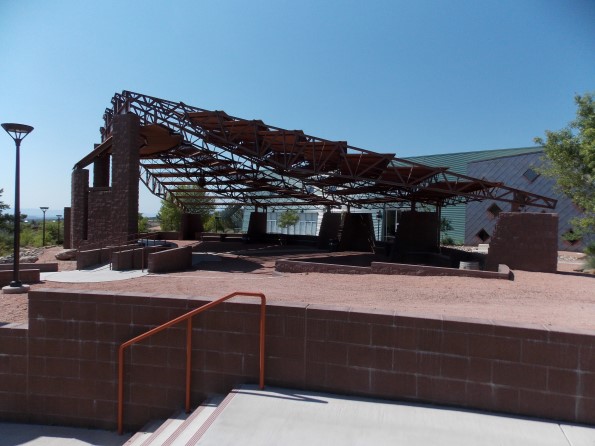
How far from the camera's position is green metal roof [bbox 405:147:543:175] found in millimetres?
41062

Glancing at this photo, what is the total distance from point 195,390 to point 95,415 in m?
1.98

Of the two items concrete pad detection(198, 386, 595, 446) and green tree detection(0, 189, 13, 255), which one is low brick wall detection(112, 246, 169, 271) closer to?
concrete pad detection(198, 386, 595, 446)

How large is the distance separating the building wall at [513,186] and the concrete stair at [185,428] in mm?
34179

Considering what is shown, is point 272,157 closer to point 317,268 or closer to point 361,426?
point 317,268

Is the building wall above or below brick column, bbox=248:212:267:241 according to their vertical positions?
above

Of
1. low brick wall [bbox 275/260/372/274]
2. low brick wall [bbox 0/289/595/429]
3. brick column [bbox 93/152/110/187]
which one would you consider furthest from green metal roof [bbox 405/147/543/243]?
low brick wall [bbox 0/289/595/429]

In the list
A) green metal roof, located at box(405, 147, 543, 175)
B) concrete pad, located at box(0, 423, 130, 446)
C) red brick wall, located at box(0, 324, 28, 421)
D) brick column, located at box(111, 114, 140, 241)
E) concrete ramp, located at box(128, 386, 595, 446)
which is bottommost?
concrete pad, located at box(0, 423, 130, 446)

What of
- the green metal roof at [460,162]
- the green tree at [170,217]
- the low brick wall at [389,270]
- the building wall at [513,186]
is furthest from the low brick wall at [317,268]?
the green tree at [170,217]

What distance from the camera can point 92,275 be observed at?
50.1ft

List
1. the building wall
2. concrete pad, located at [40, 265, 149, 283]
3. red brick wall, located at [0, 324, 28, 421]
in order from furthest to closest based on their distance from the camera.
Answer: the building wall → concrete pad, located at [40, 265, 149, 283] → red brick wall, located at [0, 324, 28, 421]

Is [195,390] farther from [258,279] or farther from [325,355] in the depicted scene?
[258,279]

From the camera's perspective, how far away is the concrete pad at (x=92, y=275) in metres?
14.2

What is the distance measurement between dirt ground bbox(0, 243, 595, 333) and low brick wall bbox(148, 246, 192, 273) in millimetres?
888

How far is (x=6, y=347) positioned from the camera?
22.4 feet
